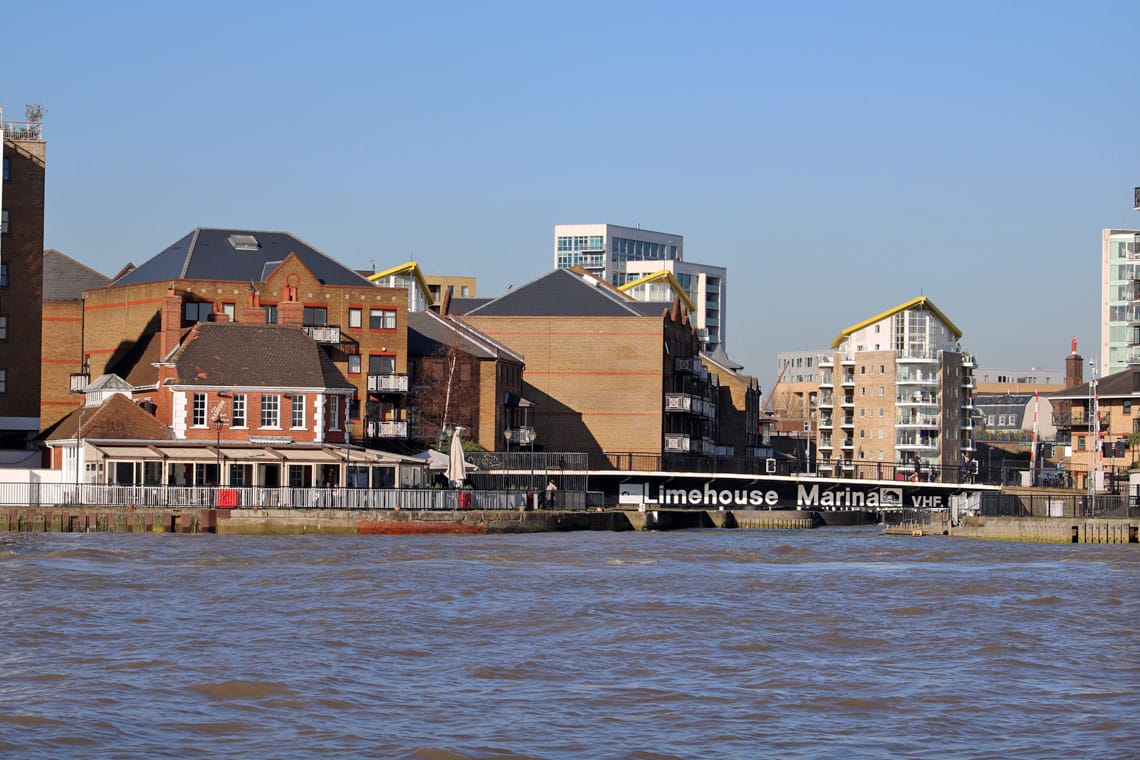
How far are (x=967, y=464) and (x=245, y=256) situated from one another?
85154 mm

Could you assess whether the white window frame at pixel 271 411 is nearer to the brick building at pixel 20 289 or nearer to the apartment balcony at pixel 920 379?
the brick building at pixel 20 289

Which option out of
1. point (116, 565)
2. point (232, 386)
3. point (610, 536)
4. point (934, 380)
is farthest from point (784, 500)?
point (116, 565)

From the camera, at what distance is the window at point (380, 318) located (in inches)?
4082

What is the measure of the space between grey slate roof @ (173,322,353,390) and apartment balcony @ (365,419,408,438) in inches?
390

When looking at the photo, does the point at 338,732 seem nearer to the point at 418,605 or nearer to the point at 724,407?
the point at 418,605

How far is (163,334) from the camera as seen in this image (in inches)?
3644

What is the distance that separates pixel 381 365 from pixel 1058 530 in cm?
4176

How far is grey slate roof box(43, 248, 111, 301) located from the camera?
118m

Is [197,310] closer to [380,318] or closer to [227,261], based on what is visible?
[227,261]

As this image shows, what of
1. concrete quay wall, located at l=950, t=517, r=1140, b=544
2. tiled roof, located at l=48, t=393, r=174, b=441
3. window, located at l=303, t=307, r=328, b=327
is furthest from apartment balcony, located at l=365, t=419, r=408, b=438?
concrete quay wall, located at l=950, t=517, r=1140, b=544

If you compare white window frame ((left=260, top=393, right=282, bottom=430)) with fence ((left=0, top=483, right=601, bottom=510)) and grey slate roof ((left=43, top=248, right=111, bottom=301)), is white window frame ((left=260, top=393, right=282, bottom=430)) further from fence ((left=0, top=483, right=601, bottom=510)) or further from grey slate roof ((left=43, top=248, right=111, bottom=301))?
grey slate roof ((left=43, top=248, right=111, bottom=301))

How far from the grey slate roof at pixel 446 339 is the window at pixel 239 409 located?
76.3 ft

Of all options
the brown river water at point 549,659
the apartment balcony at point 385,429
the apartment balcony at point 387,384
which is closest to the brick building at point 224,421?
the apartment balcony at point 385,429

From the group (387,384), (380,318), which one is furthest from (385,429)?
(380,318)
